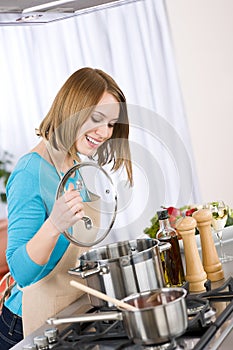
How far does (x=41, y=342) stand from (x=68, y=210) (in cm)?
33

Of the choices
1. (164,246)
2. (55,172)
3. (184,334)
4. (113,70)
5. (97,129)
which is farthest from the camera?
(113,70)

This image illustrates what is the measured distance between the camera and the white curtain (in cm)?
498

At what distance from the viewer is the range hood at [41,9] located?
152cm

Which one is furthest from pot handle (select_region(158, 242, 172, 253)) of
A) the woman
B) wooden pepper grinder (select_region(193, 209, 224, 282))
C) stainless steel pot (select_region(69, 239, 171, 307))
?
the woman

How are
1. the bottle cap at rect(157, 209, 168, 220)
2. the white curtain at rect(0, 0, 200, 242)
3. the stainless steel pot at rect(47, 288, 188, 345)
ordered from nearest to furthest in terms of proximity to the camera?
1. the stainless steel pot at rect(47, 288, 188, 345)
2. the bottle cap at rect(157, 209, 168, 220)
3. the white curtain at rect(0, 0, 200, 242)

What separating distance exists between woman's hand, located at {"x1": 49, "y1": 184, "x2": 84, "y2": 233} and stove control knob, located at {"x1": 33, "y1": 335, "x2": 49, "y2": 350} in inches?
11.5

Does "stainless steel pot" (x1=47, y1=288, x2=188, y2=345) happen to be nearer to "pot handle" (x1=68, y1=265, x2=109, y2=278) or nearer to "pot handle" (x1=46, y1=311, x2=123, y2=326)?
"pot handle" (x1=46, y1=311, x2=123, y2=326)

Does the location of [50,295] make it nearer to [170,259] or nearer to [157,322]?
[170,259]

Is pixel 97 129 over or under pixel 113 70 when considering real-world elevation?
under

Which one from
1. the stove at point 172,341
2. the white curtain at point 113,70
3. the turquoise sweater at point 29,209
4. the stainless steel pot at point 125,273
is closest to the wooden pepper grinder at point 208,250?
the stove at point 172,341

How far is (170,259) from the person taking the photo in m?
1.81

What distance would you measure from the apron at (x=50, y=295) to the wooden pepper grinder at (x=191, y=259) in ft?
1.00

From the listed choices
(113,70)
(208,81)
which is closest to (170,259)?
(208,81)

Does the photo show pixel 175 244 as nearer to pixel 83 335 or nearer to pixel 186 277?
pixel 186 277
